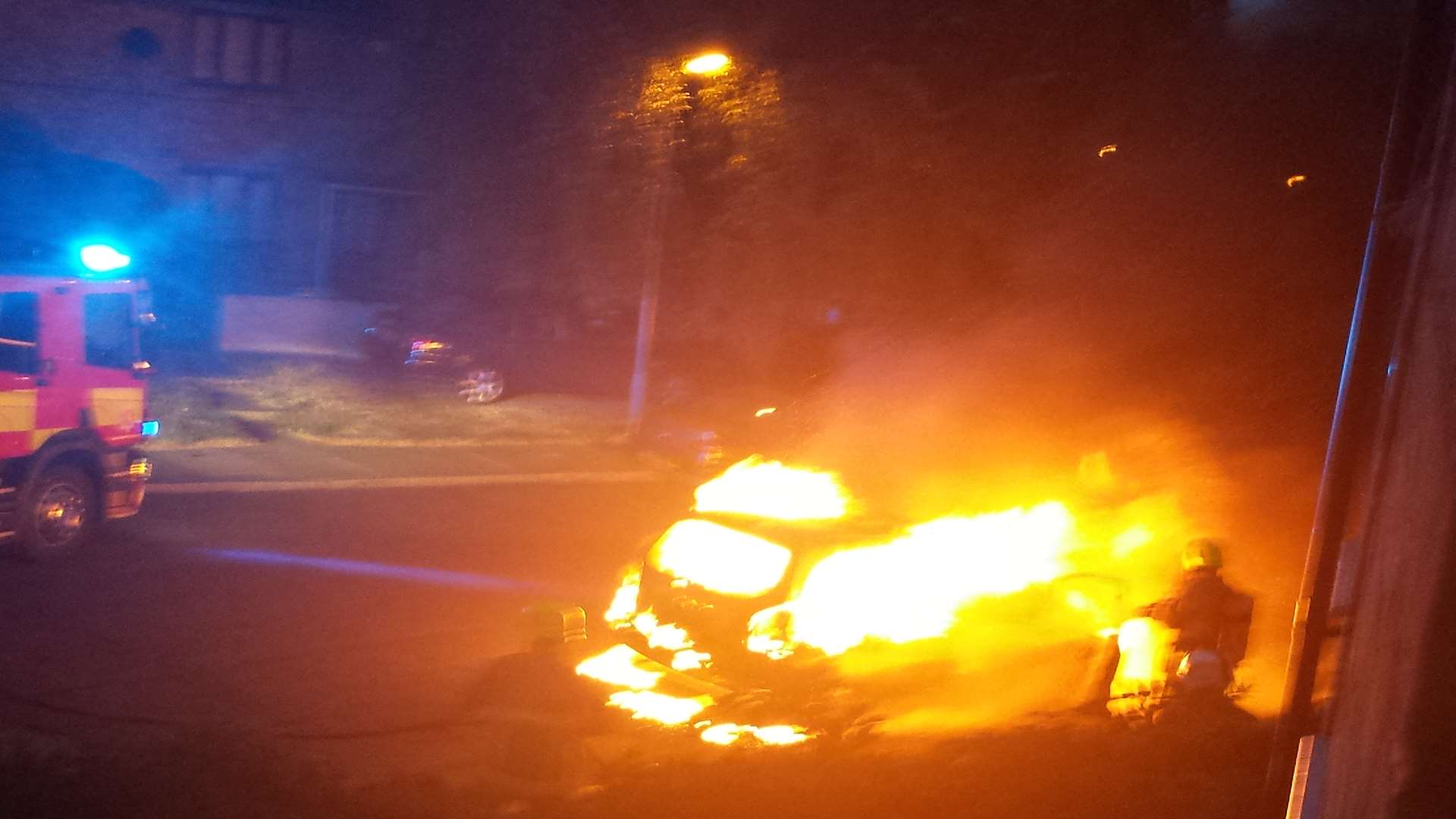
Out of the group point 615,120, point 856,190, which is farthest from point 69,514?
point 615,120

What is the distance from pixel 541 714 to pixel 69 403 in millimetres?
5272

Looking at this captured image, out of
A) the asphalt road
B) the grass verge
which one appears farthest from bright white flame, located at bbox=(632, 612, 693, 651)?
the grass verge

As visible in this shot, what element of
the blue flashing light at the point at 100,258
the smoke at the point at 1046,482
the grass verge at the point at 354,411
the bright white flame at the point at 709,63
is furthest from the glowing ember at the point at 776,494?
the grass verge at the point at 354,411

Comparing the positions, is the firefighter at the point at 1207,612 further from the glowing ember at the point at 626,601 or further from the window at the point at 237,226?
the window at the point at 237,226

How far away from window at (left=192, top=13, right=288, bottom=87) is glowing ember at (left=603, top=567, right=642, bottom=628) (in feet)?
77.2

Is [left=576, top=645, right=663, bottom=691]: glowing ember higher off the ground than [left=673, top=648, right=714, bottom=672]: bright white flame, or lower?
lower

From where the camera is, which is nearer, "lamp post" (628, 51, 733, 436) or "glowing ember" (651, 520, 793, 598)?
"glowing ember" (651, 520, 793, 598)

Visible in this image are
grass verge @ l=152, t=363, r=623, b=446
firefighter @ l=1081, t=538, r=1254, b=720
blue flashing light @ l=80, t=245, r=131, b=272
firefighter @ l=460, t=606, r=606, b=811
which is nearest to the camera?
firefighter @ l=460, t=606, r=606, b=811

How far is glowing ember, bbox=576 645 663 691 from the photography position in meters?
6.53

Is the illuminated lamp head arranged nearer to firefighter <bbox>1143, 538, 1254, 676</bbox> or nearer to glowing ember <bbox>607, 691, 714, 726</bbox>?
glowing ember <bbox>607, 691, 714, 726</bbox>

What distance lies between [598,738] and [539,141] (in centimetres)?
2043

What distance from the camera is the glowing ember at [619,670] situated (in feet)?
21.4

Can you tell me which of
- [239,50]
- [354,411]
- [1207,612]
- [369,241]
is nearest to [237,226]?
[369,241]

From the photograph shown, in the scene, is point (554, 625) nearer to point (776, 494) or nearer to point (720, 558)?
point (720, 558)
